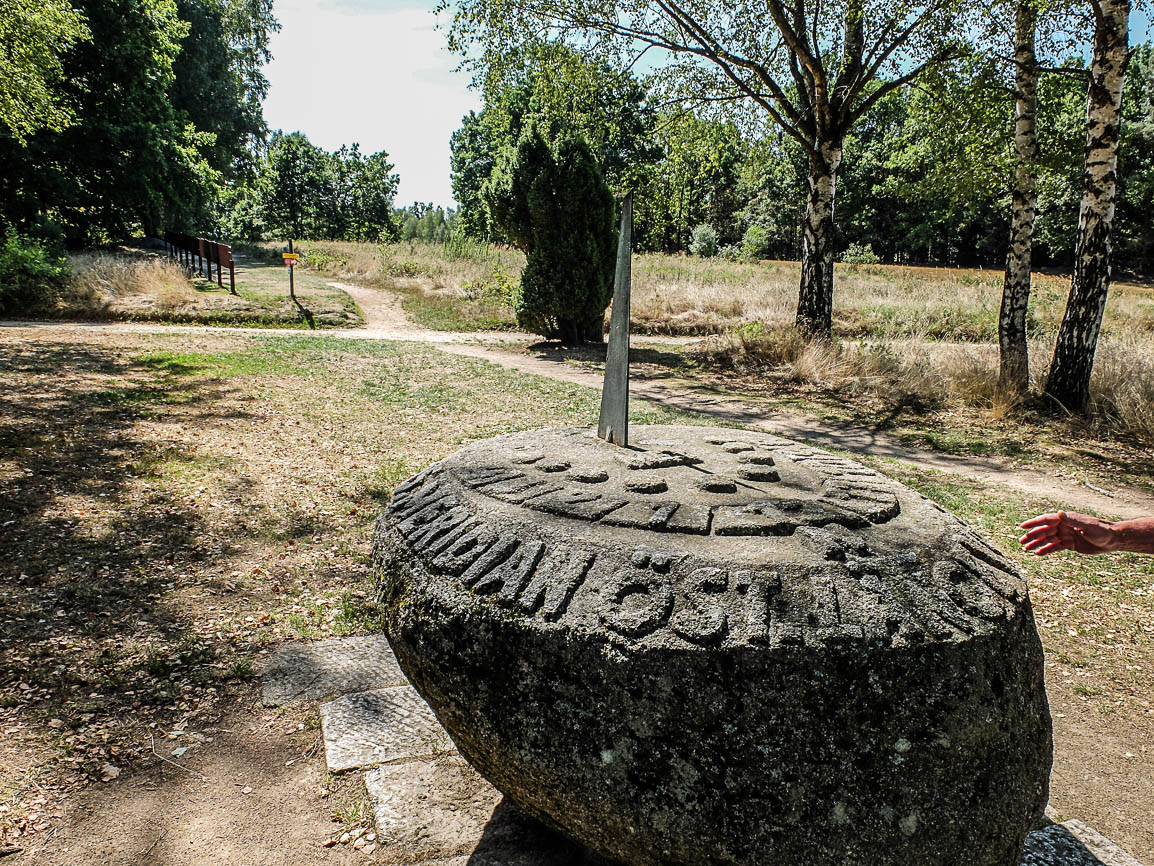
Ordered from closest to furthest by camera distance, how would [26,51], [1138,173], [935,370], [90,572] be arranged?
[90,572] < [26,51] < [935,370] < [1138,173]

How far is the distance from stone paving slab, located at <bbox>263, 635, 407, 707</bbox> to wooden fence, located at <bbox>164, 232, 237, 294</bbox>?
49.4 feet

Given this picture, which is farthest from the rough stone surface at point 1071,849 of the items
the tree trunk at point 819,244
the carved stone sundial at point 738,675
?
the tree trunk at point 819,244

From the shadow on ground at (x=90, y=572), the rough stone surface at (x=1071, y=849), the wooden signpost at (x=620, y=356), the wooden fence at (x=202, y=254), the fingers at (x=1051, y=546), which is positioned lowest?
the rough stone surface at (x=1071, y=849)

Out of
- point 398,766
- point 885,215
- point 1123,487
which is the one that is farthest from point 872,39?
point 885,215

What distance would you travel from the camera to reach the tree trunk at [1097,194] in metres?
7.57

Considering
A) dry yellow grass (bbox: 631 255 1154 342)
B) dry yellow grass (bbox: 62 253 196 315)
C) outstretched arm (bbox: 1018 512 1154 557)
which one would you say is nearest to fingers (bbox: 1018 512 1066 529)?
outstretched arm (bbox: 1018 512 1154 557)

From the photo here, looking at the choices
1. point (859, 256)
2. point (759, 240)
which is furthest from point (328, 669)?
point (759, 240)

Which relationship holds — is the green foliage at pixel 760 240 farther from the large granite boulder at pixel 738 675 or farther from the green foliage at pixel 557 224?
the large granite boulder at pixel 738 675

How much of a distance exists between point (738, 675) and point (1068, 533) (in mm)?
1345

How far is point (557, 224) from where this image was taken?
13094 millimetres

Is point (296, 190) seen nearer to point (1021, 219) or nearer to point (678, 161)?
point (678, 161)

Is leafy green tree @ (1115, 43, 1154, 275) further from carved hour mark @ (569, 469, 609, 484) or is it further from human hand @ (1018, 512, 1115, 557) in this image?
carved hour mark @ (569, 469, 609, 484)

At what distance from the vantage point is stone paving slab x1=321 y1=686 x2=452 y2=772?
8.41ft

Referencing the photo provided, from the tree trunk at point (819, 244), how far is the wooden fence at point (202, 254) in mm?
12284
